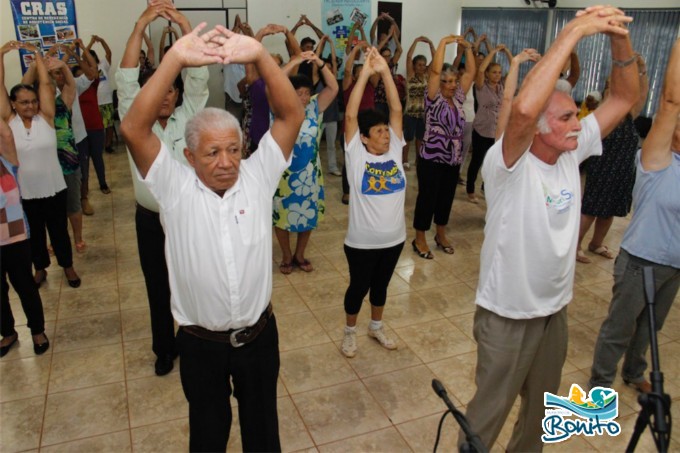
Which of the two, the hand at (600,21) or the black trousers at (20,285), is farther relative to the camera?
the black trousers at (20,285)

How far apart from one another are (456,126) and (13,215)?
131 inches

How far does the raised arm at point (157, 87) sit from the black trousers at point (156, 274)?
3.58 feet

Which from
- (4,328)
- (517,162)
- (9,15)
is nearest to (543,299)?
(517,162)

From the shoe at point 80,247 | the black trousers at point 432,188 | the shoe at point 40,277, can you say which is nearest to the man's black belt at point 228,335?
the shoe at point 40,277

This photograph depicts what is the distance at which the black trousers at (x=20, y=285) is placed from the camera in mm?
3320

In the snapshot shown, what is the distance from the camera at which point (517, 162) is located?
1988mm

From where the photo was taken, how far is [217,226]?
1.94m

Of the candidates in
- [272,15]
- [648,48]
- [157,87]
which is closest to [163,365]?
[157,87]

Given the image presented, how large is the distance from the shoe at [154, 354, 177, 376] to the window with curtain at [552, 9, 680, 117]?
6236 millimetres

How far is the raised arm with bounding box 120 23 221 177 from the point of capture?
1779 millimetres

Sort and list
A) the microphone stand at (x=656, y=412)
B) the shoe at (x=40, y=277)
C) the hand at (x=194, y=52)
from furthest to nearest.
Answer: the shoe at (x=40, y=277) < the hand at (x=194, y=52) < the microphone stand at (x=656, y=412)

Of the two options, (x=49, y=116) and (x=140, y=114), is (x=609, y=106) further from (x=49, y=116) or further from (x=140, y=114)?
(x=49, y=116)

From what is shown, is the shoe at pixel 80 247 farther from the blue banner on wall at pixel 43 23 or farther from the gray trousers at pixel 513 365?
the gray trousers at pixel 513 365

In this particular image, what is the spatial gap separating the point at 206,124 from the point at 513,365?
58.8 inches
